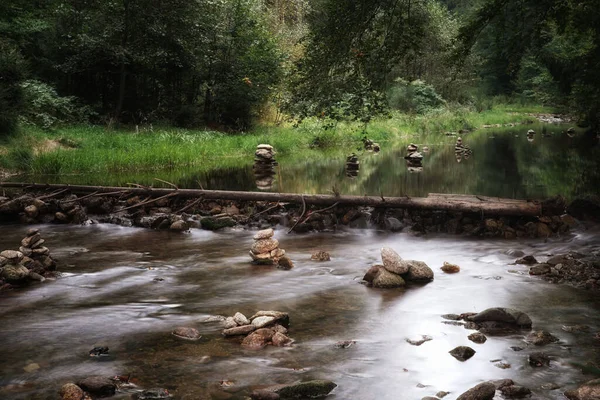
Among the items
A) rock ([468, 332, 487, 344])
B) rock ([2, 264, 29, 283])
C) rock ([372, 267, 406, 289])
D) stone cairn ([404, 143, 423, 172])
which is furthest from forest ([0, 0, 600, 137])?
rock ([2, 264, 29, 283])

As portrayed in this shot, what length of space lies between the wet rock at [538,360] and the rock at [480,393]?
0.98 meters

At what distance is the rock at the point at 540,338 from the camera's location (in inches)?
242

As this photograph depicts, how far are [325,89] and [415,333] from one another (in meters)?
5.37

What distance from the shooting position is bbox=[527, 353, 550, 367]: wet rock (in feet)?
18.3

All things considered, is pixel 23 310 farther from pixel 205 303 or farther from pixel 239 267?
pixel 239 267

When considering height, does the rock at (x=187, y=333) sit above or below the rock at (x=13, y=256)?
above

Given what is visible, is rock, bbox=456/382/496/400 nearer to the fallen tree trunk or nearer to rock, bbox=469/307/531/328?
rock, bbox=469/307/531/328

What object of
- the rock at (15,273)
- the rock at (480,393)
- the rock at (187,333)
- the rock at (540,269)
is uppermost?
the rock at (480,393)

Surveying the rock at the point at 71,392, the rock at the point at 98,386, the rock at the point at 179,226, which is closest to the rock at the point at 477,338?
the rock at the point at 98,386

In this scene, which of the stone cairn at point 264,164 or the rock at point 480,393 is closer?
the rock at point 480,393

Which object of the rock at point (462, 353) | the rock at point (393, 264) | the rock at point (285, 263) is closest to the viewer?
the rock at point (462, 353)

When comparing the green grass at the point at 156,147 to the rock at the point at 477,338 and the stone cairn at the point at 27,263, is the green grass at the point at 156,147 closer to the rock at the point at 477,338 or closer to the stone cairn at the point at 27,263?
the stone cairn at the point at 27,263

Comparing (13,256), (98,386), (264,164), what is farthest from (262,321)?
(264,164)

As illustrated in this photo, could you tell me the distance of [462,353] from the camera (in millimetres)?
5832
